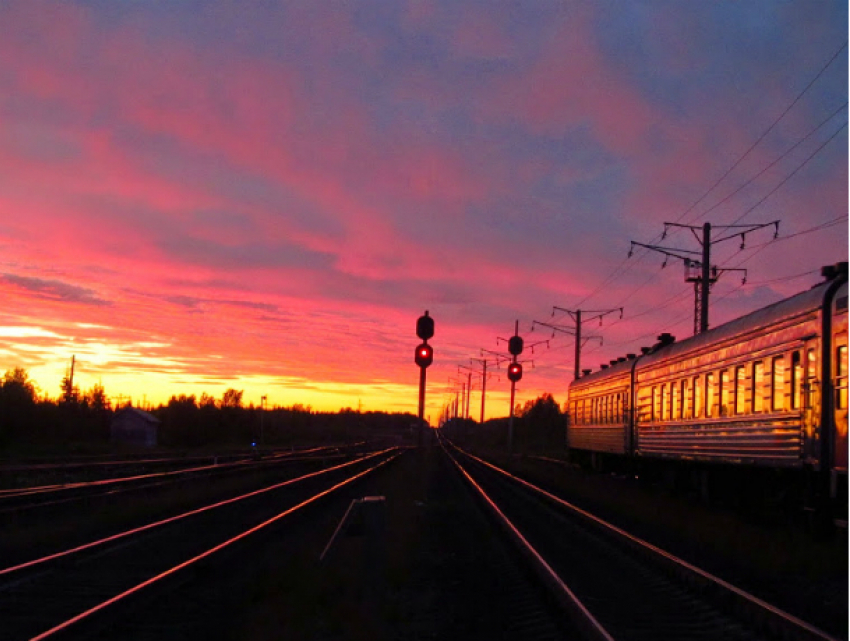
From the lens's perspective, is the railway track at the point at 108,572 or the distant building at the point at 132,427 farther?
the distant building at the point at 132,427

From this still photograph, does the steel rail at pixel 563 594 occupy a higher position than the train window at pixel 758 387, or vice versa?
the train window at pixel 758 387

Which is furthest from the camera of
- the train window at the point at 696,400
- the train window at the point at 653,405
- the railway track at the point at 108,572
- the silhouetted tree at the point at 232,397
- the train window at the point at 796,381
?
the silhouetted tree at the point at 232,397

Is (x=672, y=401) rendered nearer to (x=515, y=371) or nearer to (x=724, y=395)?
(x=724, y=395)

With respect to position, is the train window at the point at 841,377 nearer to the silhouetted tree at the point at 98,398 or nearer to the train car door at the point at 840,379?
the train car door at the point at 840,379

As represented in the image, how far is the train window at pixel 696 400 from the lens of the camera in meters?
21.0

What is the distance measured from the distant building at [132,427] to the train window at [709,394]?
8798 centimetres

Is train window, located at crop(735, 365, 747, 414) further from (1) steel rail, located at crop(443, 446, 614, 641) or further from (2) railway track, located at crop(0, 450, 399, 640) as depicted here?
(2) railway track, located at crop(0, 450, 399, 640)

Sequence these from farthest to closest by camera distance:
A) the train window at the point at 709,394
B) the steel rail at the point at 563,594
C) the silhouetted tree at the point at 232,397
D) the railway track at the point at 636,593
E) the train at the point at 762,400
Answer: the silhouetted tree at the point at 232,397
the train window at the point at 709,394
the train at the point at 762,400
the railway track at the point at 636,593
the steel rail at the point at 563,594

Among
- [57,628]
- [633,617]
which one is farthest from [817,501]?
[57,628]

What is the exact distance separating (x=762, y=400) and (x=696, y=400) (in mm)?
4788

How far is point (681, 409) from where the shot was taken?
22.7m

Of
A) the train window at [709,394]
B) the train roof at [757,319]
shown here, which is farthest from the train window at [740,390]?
the train window at [709,394]

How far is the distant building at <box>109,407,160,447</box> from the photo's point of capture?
101m

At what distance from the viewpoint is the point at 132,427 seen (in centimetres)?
10238
